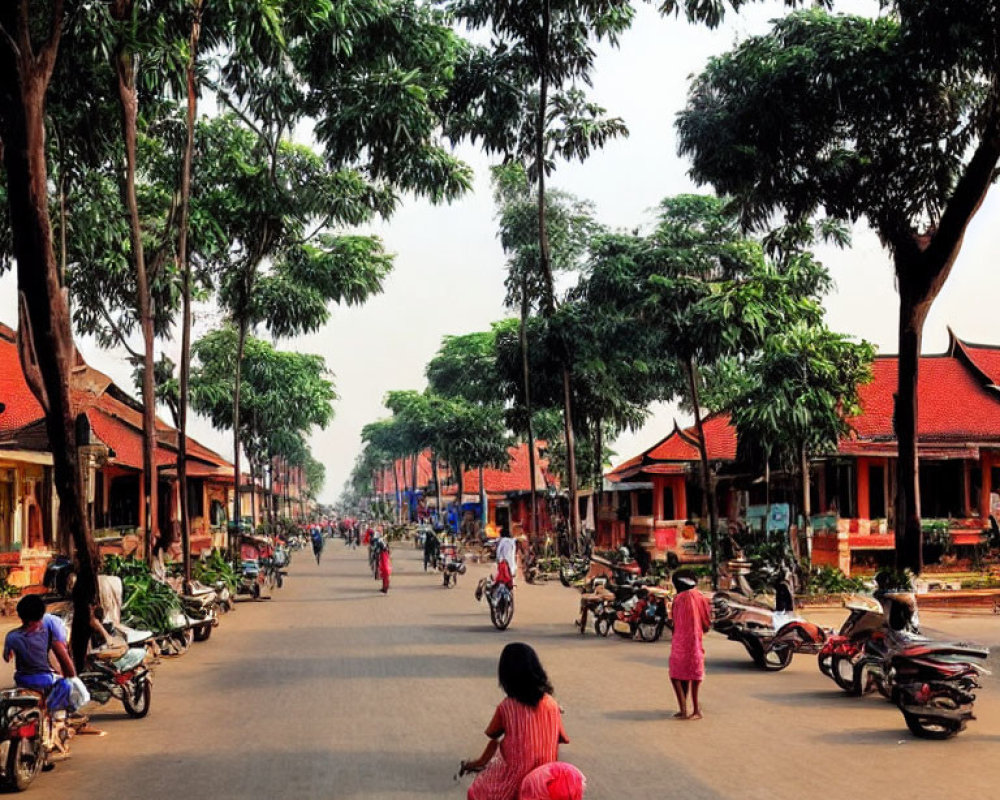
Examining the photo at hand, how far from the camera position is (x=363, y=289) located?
33.0m

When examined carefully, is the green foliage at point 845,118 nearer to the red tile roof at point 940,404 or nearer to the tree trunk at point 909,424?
the tree trunk at point 909,424

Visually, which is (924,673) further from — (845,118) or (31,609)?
(845,118)

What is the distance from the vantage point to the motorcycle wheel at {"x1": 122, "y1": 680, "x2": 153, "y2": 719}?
40.1 feet

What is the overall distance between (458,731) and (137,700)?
11.7 ft

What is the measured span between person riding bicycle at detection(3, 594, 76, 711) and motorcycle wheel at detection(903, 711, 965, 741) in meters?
7.16

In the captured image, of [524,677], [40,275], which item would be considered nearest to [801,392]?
[40,275]

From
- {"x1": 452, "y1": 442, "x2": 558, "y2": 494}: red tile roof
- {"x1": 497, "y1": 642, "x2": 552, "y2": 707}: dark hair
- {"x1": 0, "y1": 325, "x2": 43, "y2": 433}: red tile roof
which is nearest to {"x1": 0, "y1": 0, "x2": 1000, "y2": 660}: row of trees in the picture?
{"x1": 0, "y1": 325, "x2": 43, "y2": 433}: red tile roof

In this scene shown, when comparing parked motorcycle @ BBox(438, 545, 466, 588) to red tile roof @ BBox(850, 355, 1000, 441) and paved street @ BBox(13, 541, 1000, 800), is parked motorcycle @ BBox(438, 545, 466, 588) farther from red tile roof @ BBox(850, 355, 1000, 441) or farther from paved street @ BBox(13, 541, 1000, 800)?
paved street @ BBox(13, 541, 1000, 800)

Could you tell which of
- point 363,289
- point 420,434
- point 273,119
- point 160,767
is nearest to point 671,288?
point 363,289

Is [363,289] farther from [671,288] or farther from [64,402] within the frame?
[64,402]

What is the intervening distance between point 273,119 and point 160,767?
19.4m

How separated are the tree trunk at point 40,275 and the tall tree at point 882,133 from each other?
1227 centimetres

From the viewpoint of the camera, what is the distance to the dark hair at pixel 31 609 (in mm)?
9977

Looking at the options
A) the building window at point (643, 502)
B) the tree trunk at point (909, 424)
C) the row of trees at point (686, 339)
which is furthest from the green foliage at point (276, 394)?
the tree trunk at point (909, 424)
